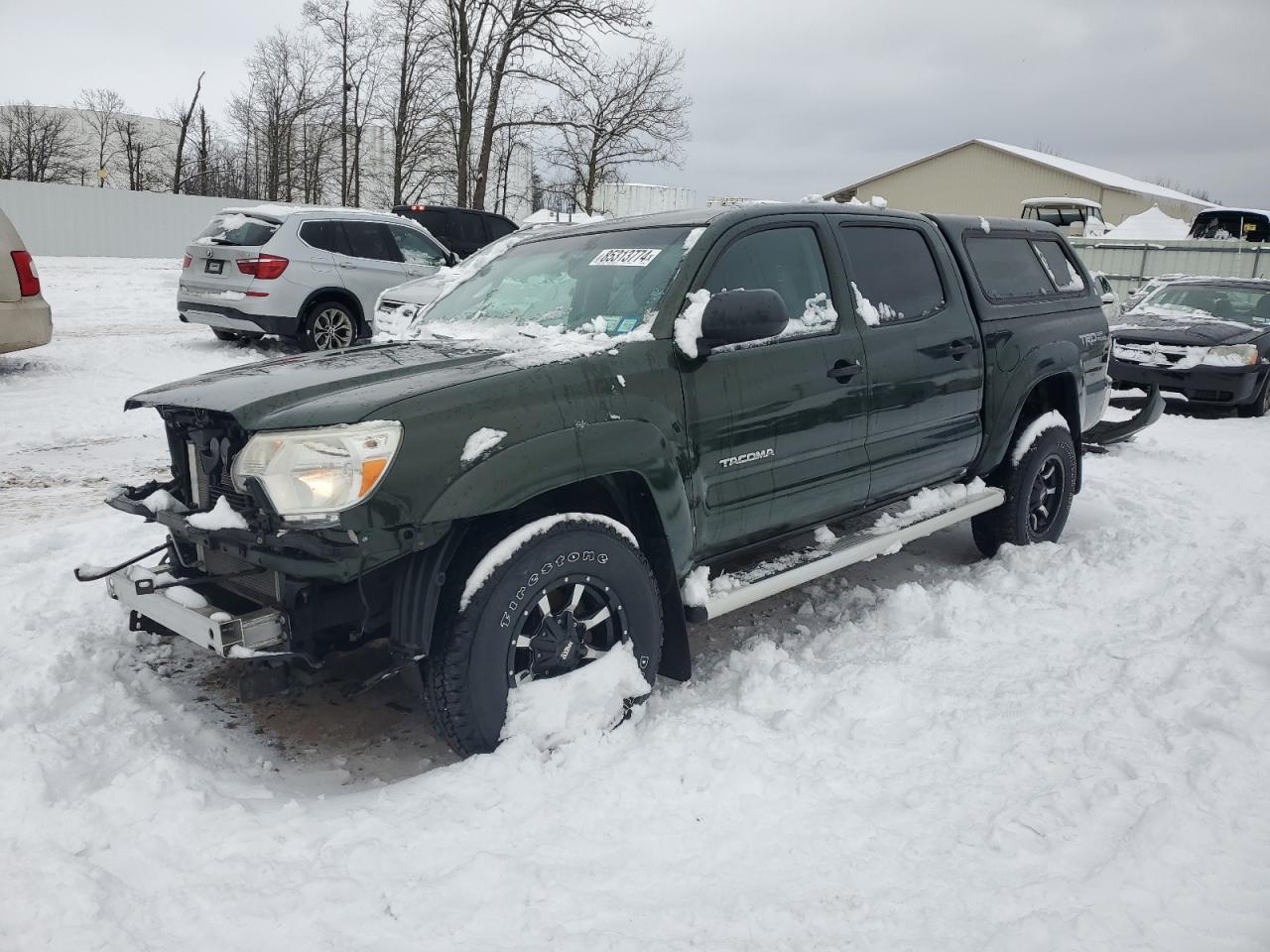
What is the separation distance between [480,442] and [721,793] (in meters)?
1.32

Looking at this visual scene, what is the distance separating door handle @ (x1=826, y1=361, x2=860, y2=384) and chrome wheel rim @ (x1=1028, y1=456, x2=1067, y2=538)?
1902 mm

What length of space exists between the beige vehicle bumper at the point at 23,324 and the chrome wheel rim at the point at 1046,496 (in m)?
8.33

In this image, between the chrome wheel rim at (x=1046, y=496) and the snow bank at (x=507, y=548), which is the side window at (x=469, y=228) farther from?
the snow bank at (x=507, y=548)

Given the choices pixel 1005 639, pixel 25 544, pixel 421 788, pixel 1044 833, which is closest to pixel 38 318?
pixel 25 544

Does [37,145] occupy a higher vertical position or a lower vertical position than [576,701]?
higher

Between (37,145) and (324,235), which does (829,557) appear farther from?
(37,145)

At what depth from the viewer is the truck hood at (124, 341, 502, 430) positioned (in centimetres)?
275

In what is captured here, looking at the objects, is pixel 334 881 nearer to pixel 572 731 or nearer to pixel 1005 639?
pixel 572 731

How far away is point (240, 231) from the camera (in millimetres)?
10336

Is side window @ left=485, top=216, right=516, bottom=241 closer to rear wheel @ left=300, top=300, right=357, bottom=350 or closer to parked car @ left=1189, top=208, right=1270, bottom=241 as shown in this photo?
rear wheel @ left=300, top=300, right=357, bottom=350

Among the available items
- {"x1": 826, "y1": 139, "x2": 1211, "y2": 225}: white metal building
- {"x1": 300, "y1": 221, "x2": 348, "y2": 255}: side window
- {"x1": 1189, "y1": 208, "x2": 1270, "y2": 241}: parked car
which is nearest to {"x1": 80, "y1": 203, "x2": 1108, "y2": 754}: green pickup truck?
{"x1": 300, "y1": 221, "x2": 348, "y2": 255}: side window

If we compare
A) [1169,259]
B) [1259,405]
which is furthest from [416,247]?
[1169,259]

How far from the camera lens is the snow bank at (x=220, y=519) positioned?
9.17 feet

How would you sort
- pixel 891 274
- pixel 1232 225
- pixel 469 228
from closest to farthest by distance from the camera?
1. pixel 891 274
2. pixel 469 228
3. pixel 1232 225
